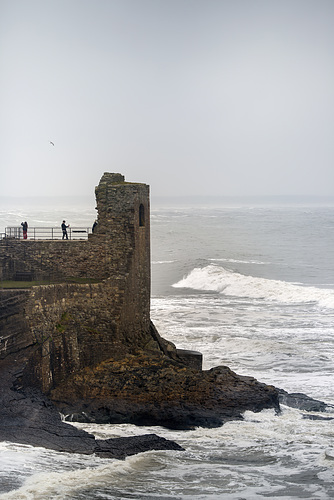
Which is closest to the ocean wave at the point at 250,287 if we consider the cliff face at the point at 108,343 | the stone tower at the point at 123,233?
the stone tower at the point at 123,233

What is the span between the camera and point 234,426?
1802 cm

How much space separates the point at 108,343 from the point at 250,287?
85.3 feet

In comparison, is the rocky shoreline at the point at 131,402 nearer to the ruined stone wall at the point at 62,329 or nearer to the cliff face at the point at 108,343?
the cliff face at the point at 108,343

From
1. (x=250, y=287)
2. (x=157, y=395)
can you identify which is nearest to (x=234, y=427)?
(x=157, y=395)

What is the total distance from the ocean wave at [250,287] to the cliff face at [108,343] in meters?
18.3

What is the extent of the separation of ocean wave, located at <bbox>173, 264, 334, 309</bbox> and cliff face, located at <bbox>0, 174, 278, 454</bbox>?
18264 millimetres

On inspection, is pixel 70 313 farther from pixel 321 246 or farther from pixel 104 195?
pixel 321 246

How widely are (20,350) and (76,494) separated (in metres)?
6.43

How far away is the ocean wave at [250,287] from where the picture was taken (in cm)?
4178

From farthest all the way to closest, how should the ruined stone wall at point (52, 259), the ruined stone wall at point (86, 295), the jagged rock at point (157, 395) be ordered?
the ruined stone wall at point (52, 259) → the ruined stone wall at point (86, 295) → the jagged rock at point (157, 395)

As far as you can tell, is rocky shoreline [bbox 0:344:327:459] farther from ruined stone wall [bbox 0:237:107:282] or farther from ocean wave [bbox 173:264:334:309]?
ocean wave [bbox 173:264:334:309]

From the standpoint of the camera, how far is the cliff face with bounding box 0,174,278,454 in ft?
62.4

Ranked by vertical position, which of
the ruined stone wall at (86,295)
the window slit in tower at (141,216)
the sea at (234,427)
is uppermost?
the window slit in tower at (141,216)

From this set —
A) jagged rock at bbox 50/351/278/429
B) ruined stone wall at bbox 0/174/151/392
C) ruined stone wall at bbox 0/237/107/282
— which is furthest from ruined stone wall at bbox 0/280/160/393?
ruined stone wall at bbox 0/237/107/282
